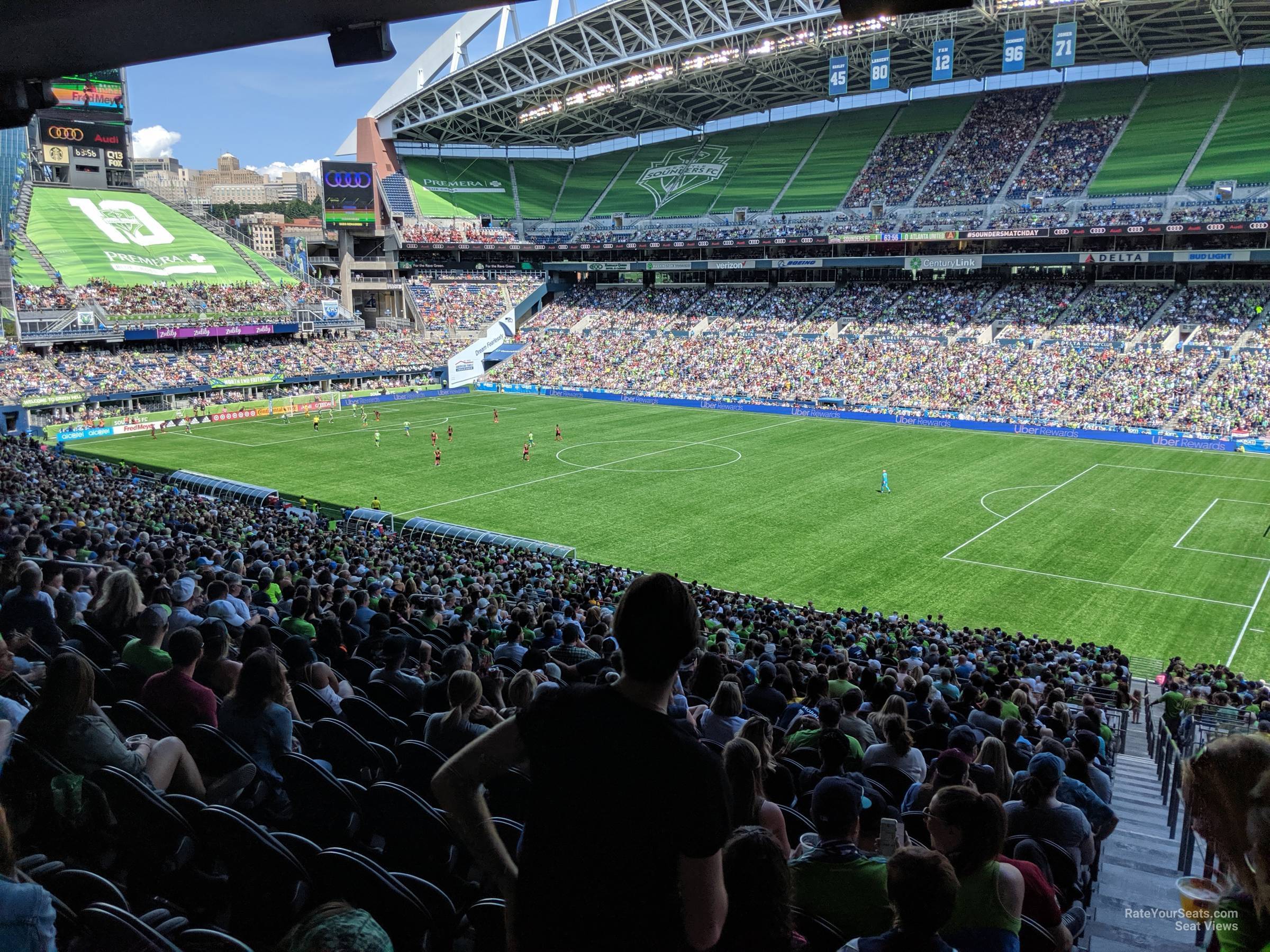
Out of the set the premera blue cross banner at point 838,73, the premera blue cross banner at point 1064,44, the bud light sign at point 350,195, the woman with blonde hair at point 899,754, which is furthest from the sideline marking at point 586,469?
the bud light sign at point 350,195

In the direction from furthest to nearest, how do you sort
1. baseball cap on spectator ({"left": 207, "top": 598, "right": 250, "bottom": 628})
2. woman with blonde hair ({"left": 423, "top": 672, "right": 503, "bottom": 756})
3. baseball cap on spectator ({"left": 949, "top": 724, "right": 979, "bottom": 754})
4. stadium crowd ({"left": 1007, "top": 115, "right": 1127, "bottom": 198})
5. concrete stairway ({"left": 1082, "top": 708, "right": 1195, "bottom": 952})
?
stadium crowd ({"left": 1007, "top": 115, "right": 1127, "bottom": 198}) → baseball cap on spectator ({"left": 207, "top": 598, "right": 250, "bottom": 628}) → baseball cap on spectator ({"left": 949, "top": 724, "right": 979, "bottom": 754}) → woman with blonde hair ({"left": 423, "top": 672, "right": 503, "bottom": 756}) → concrete stairway ({"left": 1082, "top": 708, "right": 1195, "bottom": 952})

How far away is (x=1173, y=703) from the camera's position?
14641mm

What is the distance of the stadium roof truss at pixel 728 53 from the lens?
5947 cm

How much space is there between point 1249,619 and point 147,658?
25654mm

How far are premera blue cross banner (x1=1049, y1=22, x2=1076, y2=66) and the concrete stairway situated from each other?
56367 millimetres

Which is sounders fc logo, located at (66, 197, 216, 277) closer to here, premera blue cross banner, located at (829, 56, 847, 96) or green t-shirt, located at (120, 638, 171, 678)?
premera blue cross banner, located at (829, 56, 847, 96)

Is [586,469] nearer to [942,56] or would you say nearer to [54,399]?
[54,399]

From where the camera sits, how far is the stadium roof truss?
59.5 meters

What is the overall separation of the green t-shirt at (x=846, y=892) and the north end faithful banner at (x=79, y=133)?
88844 millimetres

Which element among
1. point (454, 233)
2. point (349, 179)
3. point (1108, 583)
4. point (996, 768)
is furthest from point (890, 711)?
point (454, 233)

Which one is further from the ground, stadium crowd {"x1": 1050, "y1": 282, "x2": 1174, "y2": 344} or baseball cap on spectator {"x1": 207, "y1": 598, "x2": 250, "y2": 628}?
stadium crowd {"x1": 1050, "y1": 282, "x2": 1174, "y2": 344}

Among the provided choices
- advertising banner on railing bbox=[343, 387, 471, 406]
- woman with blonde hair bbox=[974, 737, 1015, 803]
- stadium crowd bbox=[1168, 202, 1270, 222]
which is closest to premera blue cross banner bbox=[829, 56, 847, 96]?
stadium crowd bbox=[1168, 202, 1270, 222]

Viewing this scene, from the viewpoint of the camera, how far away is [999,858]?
418 centimetres

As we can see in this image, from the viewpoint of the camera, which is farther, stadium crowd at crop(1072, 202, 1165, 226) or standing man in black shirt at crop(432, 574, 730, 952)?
stadium crowd at crop(1072, 202, 1165, 226)
